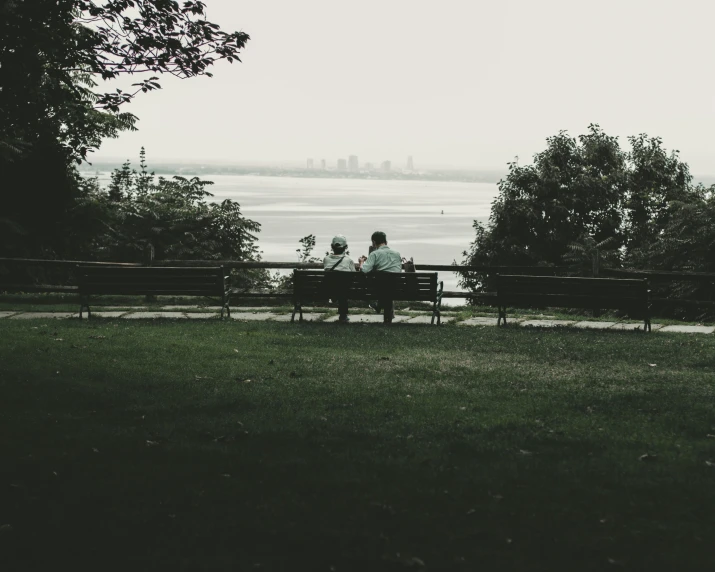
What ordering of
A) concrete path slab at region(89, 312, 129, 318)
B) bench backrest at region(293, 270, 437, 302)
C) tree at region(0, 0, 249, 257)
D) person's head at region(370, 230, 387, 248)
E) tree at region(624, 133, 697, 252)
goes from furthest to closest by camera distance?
tree at region(624, 133, 697, 252) < concrete path slab at region(89, 312, 129, 318) < person's head at region(370, 230, 387, 248) < bench backrest at region(293, 270, 437, 302) < tree at region(0, 0, 249, 257)

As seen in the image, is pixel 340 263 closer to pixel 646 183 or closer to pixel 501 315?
pixel 501 315

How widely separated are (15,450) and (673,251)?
1663 cm

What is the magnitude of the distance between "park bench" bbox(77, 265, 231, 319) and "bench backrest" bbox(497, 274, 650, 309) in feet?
13.8

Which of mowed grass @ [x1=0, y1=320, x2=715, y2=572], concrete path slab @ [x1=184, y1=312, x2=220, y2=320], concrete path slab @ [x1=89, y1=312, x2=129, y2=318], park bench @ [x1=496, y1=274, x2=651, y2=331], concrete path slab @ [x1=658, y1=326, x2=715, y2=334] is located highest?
park bench @ [x1=496, y1=274, x2=651, y2=331]

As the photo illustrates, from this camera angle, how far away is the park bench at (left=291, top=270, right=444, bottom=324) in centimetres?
1212

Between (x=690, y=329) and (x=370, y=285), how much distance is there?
469 centimetres

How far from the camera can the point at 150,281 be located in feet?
41.2

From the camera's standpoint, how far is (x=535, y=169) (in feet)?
96.8

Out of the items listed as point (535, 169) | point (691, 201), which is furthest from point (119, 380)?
point (535, 169)

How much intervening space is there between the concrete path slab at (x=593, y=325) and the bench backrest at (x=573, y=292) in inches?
12.3

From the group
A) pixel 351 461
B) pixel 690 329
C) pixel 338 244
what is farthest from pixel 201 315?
pixel 351 461

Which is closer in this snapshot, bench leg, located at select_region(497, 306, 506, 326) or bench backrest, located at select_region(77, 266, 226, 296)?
bench leg, located at select_region(497, 306, 506, 326)

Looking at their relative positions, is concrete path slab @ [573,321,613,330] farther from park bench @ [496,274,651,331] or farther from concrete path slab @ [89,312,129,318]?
concrete path slab @ [89,312,129,318]

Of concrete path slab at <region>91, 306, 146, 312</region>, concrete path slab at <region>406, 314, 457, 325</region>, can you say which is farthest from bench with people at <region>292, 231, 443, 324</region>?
concrete path slab at <region>91, 306, 146, 312</region>
